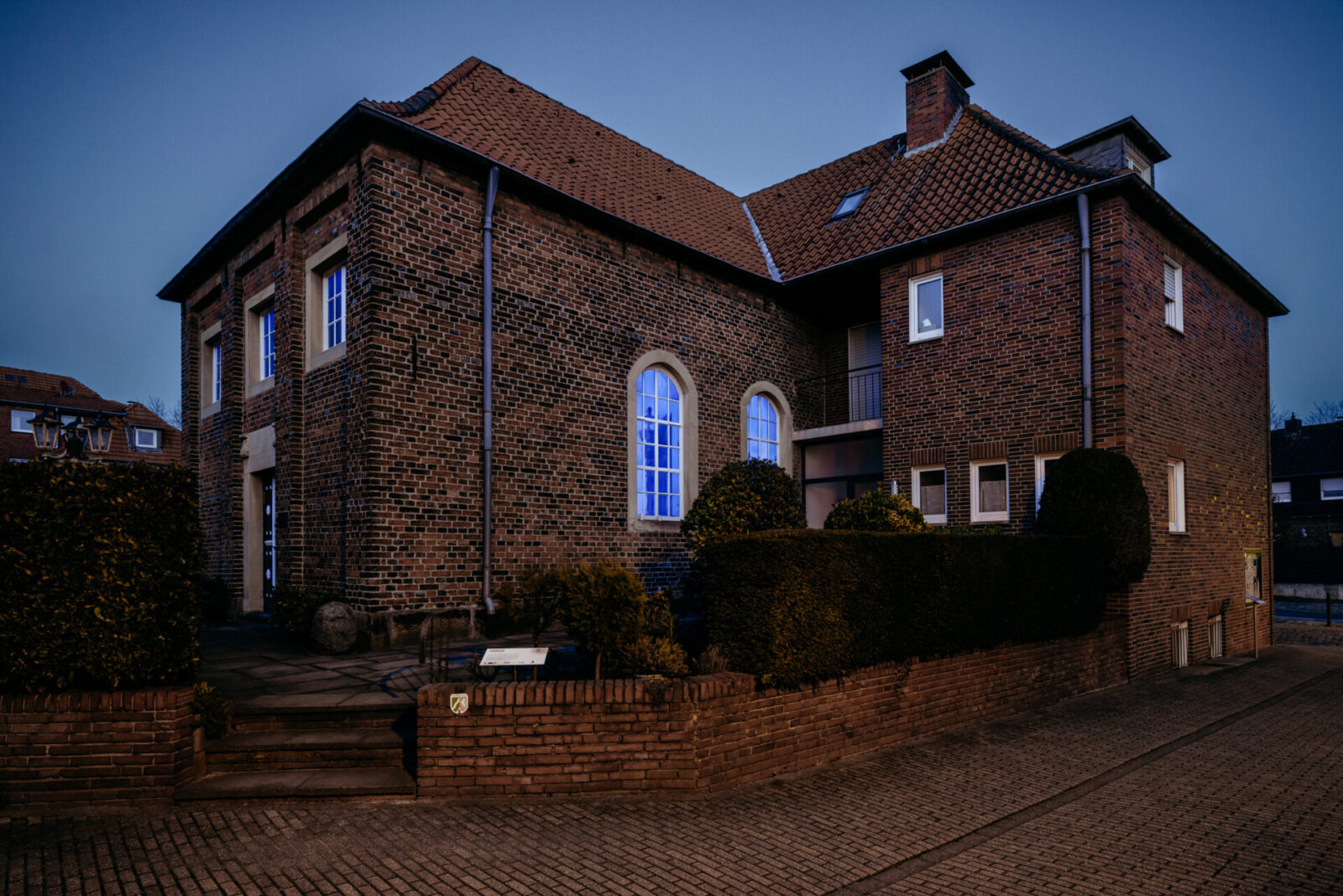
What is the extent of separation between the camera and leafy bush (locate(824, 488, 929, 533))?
10234mm

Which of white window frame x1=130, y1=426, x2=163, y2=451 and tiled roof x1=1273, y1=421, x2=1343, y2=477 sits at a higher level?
white window frame x1=130, y1=426, x2=163, y2=451

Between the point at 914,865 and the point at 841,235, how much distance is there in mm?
12554

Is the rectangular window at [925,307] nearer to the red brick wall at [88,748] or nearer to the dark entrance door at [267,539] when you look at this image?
the dark entrance door at [267,539]

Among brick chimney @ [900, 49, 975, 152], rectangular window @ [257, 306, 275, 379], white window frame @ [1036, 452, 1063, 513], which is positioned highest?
brick chimney @ [900, 49, 975, 152]

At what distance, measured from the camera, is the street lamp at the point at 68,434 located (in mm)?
9211

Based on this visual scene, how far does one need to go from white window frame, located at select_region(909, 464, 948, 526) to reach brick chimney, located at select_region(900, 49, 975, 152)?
680 cm

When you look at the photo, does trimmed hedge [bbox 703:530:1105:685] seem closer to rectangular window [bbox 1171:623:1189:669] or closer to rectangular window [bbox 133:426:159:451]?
rectangular window [bbox 1171:623:1189:669]

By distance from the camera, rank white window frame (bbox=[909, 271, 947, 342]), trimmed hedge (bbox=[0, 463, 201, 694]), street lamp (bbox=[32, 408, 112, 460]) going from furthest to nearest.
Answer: white window frame (bbox=[909, 271, 947, 342]), street lamp (bbox=[32, 408, 112, 460]), trimmed hedge (bbox=[0, 463, 201, 694])

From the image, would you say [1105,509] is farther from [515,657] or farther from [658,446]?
[515,657]

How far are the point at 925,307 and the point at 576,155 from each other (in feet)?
22.2

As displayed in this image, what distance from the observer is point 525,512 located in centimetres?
1095

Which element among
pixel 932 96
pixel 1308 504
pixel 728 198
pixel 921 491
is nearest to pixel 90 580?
pixel 921 491

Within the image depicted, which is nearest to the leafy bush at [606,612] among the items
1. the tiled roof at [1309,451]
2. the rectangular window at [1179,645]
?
the rectangular window at [1179,645]

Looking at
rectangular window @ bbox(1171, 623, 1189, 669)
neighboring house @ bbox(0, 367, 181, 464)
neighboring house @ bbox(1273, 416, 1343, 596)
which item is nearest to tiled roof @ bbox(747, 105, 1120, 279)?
rectangular window @ bbox(1171, 623, 1189, 669)
